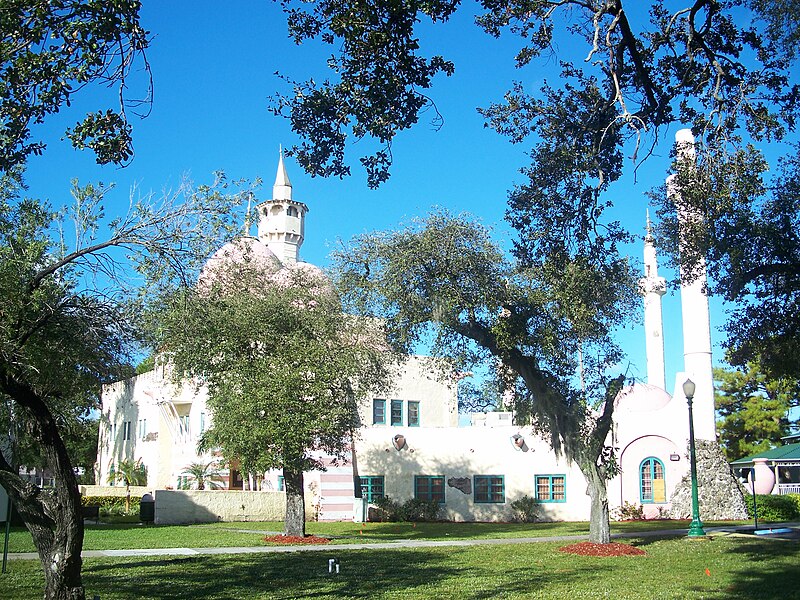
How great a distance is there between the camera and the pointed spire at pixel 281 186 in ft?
194

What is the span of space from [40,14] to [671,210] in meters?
10.6

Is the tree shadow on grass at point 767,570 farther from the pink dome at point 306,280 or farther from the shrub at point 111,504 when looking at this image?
the shrub at point 111,504

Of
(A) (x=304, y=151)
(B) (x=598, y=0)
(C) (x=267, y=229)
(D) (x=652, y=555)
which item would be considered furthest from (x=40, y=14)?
(C) (x=267, y=229)

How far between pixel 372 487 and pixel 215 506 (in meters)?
6.92

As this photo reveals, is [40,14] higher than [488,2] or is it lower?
lower

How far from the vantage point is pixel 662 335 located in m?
48.4

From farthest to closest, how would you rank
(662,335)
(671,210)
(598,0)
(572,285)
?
1. (662,335)
2. (671,210)
3. (572,285)
4. (598,0)

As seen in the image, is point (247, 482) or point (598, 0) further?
point (247, 482)

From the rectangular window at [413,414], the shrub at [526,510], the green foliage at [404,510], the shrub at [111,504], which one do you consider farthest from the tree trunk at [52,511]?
the rectangular window at [413,414]

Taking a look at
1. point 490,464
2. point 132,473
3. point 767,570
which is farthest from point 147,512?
point 767,570

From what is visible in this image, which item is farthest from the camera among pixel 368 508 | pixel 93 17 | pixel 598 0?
pixel 368 508

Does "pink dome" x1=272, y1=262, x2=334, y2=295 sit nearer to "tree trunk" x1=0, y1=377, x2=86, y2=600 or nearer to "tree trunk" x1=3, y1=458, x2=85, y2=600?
"tree trunk" x1=0, y1=377, x2=86, y2=600

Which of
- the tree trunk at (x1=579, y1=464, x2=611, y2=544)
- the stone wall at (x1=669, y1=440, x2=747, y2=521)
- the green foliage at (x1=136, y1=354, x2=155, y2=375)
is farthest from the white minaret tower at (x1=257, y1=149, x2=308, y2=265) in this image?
the tree trunk at (x1=579, y1=464, x2=611, y2=544)

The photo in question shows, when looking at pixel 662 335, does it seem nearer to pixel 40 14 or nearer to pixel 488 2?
pixel 488 2
